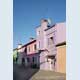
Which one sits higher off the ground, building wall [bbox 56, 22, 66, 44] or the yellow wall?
building wall [bbox 56, 22, 66, 44]

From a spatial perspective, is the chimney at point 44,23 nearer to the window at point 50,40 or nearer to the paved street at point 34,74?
the window at point 50,40

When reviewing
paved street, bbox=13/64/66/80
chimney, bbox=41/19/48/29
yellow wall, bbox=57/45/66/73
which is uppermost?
chimney, bbox=41/19/48/29

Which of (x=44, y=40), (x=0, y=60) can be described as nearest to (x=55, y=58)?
(x=44, y=40)

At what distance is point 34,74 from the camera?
6.04 feet

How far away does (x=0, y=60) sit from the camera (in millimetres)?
1718

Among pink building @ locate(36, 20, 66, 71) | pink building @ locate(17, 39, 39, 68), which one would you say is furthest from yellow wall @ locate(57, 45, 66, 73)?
pink building @ locate(17, 39, 39, 68)

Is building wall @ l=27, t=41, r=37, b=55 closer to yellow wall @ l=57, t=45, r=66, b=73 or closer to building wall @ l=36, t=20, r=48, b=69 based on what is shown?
building wall @ l=36, t=20, r=48, b=69

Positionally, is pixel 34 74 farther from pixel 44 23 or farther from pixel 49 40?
pixel 44 23

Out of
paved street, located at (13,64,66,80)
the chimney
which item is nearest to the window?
the chimney

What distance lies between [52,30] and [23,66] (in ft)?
1.20

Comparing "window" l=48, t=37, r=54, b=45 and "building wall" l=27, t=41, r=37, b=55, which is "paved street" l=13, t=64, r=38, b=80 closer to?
"building wall" l=27, t=41, r=37, b=55

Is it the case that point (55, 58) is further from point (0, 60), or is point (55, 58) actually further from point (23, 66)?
point (0, 60)

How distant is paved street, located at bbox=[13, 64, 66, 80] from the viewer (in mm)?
1816

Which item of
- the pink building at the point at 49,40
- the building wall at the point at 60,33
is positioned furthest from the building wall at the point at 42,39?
the building wall at the point at 60,33
